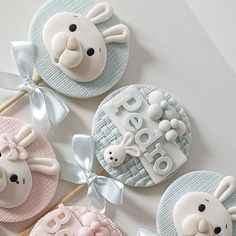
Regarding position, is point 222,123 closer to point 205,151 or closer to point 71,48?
point 205,151

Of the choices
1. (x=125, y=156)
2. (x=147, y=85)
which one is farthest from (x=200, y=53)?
(x=125, y=156)

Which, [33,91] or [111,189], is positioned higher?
[33,91]

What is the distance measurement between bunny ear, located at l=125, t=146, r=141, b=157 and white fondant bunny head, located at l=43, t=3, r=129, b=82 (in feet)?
0.53

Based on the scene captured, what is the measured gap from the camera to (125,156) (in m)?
1.31

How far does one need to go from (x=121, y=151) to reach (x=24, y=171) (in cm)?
20

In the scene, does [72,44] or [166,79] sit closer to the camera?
[72,44]

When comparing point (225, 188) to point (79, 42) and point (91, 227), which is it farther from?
point (79, 42)

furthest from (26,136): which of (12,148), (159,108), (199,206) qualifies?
(199,206)

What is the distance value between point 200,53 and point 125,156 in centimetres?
29

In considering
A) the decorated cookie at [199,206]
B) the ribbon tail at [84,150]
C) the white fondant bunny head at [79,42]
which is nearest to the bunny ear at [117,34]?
the white fondant bunny head at [79,42]

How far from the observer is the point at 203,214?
4.24 ft

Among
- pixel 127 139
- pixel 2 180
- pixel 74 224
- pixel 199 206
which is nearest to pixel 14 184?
pixel 2 180

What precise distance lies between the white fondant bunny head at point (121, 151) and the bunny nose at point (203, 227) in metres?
0.19

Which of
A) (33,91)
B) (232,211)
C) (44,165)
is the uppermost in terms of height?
(33,91)
